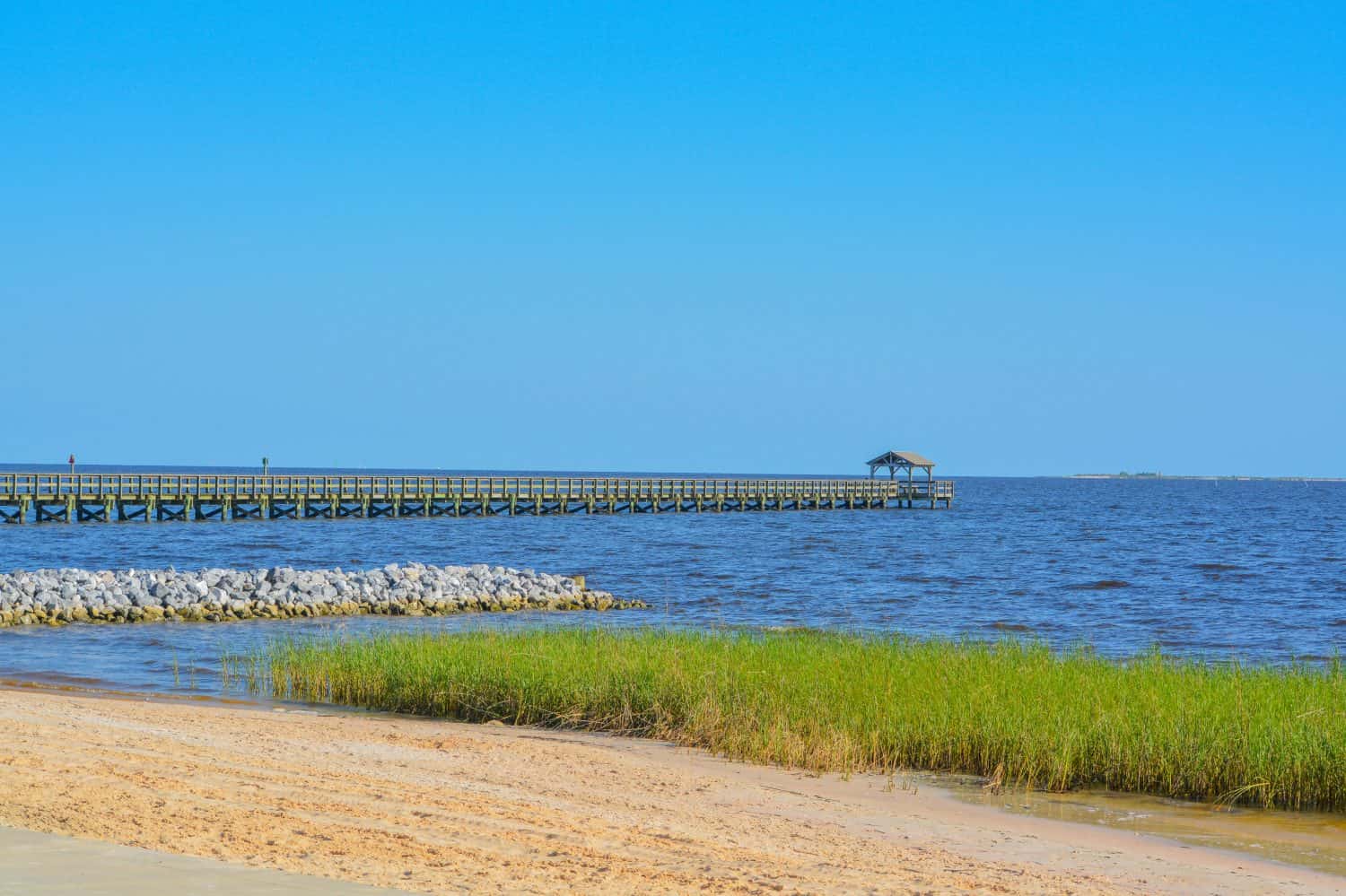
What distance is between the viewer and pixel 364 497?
224 ft

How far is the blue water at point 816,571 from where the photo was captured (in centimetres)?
2369

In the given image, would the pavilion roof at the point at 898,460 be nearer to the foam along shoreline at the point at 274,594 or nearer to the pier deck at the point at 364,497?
the pier deck at the point at 364,497

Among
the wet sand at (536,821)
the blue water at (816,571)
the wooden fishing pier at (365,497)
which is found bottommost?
the blue water at (816,571)

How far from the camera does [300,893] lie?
5.90 meters

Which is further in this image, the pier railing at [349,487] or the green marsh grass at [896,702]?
the pier railing at [349,487]

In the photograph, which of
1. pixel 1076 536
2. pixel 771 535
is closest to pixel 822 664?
pixel 771 535

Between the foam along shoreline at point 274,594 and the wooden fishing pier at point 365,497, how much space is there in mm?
30735

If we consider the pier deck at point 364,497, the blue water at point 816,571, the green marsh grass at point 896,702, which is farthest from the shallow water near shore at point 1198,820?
the pier deck at point 364,497

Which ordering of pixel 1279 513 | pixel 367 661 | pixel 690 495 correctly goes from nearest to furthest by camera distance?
pixel 367 661 → pixel 690 495 → pixel 1279 513

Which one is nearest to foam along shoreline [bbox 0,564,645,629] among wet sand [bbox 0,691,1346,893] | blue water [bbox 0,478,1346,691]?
blue water [bbox 0,478,1346,691]

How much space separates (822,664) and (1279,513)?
93391 mm

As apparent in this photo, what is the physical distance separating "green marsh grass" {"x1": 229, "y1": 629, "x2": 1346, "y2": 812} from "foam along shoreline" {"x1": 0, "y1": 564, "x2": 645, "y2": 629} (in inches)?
376

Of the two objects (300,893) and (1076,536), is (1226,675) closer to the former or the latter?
(300,893)

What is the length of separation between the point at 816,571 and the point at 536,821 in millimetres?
32197
